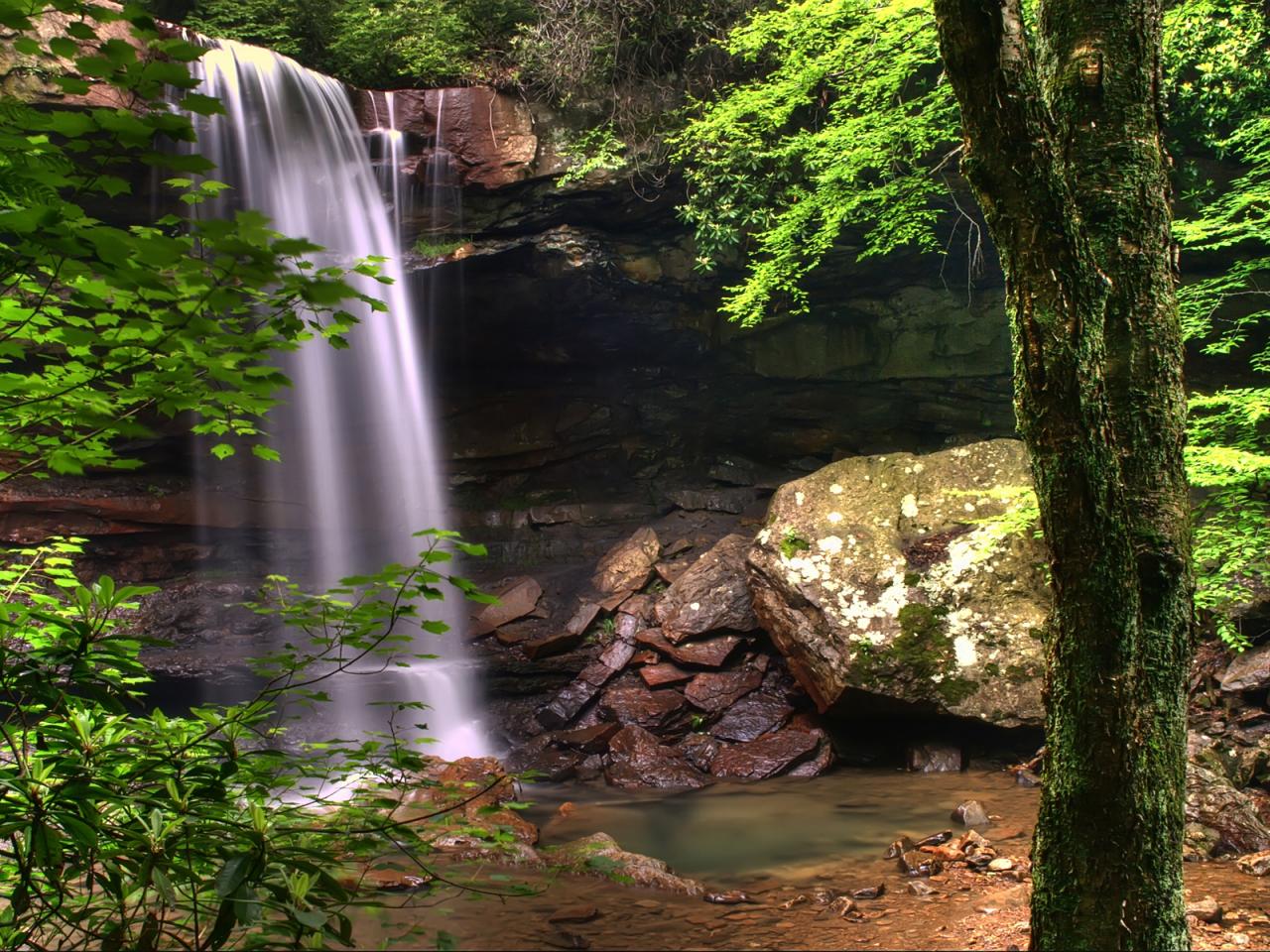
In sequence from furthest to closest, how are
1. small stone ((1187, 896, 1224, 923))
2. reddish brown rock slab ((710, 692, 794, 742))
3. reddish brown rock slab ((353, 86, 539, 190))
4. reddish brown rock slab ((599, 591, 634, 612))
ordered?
1. reddish brown rock slab ((599, 591, 634, 612))
2. reddish brown rock slab ((353, 86, 539, 190))
3. reddish brown rock slab ((710, 692, 794, 742))
4. small stone ((1187, 896, 1224, 923))

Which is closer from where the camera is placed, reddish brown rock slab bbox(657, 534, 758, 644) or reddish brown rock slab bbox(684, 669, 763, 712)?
reddish brown rock slab bbox(684, 669, 763, 712)

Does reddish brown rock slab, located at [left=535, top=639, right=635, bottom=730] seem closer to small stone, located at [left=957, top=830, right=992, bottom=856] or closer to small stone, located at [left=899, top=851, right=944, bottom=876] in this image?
small stone, located at [left=899, top=851, right=944, bottom=876]

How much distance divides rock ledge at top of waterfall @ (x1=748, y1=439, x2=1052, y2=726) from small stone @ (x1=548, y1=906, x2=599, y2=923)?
373cm

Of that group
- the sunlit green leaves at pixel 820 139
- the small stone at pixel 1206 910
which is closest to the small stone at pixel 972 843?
the small stone at pixel 1206 910

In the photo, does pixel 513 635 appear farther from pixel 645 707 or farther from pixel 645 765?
pixel 645 765

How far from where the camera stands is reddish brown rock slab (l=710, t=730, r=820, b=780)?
7301 mm

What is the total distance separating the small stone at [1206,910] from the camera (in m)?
3.69

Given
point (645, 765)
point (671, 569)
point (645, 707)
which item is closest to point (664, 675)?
point (645, 707)

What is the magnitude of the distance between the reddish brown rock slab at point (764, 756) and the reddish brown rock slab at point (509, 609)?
371cm

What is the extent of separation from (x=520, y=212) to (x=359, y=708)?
20.6 ft

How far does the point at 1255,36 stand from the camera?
704cm

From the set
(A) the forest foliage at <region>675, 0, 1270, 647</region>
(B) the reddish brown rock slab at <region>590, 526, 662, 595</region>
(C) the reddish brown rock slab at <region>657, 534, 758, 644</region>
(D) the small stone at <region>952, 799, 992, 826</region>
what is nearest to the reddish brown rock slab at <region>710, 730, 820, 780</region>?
(C) the reddish brown rock slab at <region>657, 534, 758, 644</region>

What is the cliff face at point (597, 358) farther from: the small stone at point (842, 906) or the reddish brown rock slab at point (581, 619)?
the small stone at point (842, 906)

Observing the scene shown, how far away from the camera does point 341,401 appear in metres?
11.0
